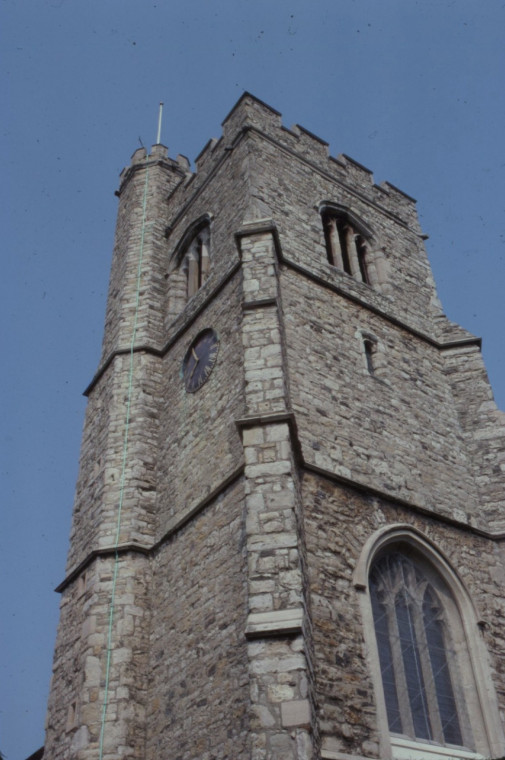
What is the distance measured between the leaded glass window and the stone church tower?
27 millimetres

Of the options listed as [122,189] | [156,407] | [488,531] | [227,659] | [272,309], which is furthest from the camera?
[122,189]

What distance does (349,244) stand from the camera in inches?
579

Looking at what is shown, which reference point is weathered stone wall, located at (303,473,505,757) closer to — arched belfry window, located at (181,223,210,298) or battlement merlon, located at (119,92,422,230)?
arched belfry window, located at (181,223,210,298)

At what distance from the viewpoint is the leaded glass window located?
8688 mm

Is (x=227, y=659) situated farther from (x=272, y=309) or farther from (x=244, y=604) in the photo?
(x=272, y=309)

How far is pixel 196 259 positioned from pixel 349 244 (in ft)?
9.86

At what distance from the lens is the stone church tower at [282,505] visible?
7.97 m

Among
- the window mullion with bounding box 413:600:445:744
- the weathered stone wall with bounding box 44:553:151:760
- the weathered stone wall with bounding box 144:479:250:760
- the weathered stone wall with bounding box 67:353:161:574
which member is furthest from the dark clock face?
the window mullion with bounding box 413:600:445:744

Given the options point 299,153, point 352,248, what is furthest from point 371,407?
point 299,153

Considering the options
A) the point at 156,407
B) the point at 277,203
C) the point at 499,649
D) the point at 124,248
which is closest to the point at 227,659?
the point at 499,649

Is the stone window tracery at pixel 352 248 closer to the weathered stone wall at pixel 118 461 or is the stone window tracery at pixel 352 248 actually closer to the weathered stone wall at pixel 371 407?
the weathered stone wall at pixel 371 407

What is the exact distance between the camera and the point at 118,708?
31.2 feet

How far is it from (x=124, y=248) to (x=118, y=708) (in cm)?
984

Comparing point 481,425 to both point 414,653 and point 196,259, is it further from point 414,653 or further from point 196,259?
point 196,259
